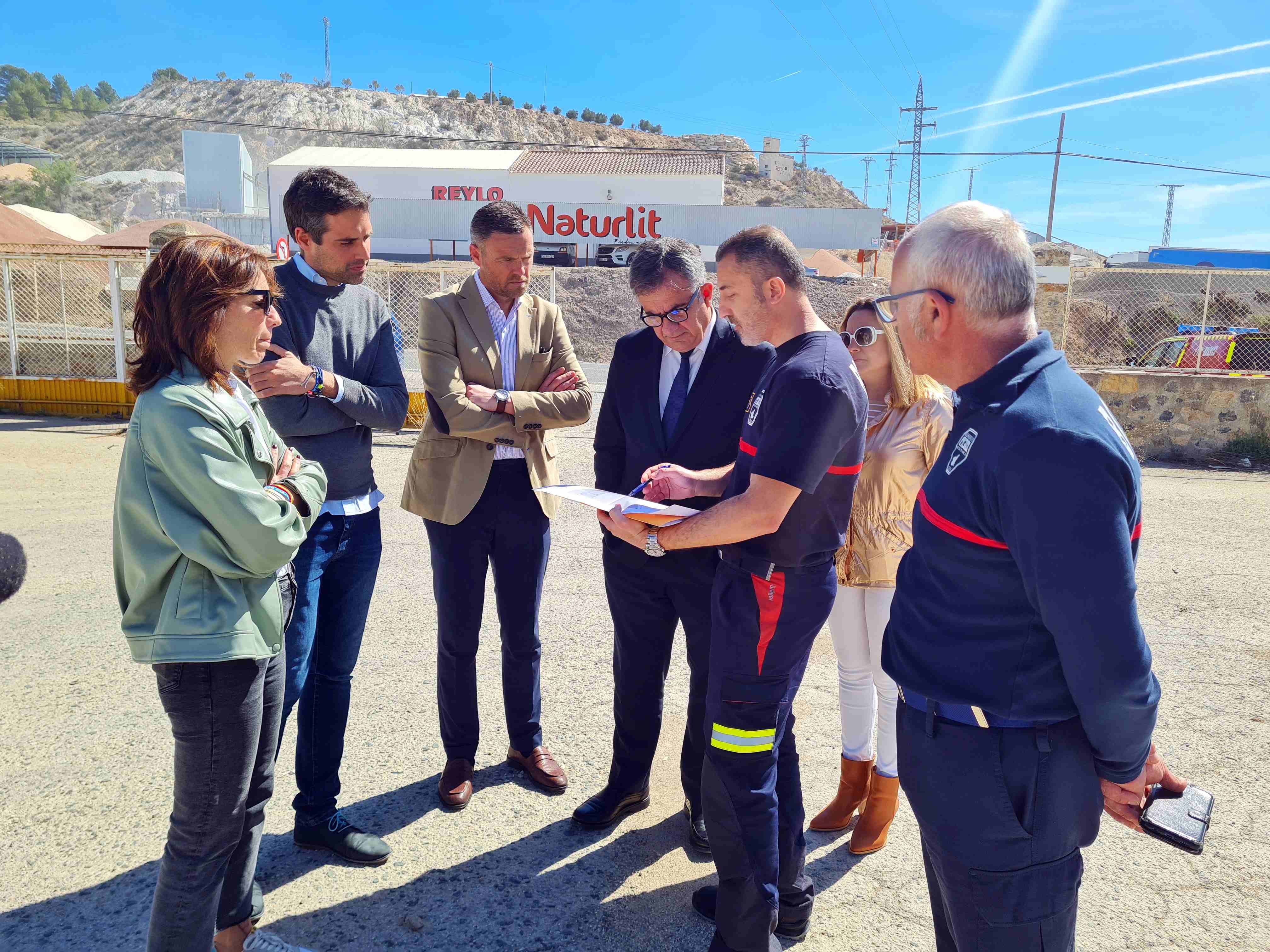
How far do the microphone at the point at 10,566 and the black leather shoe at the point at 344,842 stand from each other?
5.71ft

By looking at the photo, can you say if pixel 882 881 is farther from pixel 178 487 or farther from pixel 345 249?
pixel 345 249

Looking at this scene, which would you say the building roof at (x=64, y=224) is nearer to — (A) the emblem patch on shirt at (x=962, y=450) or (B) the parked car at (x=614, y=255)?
(B) the parked car at (x=614, y=255)

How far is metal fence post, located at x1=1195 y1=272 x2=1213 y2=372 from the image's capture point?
1073cm

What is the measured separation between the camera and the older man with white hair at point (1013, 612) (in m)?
1.40

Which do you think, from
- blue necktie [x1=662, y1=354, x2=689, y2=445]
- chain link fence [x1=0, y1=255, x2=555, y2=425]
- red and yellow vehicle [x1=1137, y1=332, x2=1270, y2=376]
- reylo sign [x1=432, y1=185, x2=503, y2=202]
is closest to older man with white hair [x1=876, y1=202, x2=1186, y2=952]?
blue necktie [x1=662, y1=354, x2=689, y2=445]

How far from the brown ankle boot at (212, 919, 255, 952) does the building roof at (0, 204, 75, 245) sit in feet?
80.8

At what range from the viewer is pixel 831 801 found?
327 cm

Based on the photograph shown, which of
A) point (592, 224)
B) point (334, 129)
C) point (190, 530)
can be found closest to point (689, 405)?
point (190, 530)

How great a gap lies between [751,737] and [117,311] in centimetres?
1247

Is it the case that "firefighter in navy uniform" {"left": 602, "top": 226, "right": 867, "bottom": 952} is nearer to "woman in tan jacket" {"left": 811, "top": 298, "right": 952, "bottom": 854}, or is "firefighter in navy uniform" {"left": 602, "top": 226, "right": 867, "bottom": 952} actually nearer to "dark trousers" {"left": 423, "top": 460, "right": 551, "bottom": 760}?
"woman in tan jacket" {"left": 811, "top": 298, "right": 952, "bottom": 854}

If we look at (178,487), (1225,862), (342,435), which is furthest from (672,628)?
(1225,862)

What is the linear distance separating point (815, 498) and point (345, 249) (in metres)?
1.83

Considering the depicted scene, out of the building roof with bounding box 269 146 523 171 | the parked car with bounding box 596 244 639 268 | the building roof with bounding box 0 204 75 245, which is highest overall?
the building roof with bounding box 269 146 523 171

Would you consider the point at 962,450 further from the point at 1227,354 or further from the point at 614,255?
the point at 614,255
